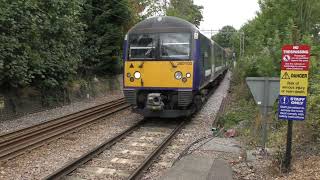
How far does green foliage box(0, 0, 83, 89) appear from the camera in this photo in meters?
13.9

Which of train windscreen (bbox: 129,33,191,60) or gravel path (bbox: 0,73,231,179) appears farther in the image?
train windscreen (bbox: 129,33,191,60)

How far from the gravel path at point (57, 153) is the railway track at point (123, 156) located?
36 centimetres

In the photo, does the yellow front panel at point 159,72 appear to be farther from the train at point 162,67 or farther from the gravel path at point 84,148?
the gravel path at point 84,148

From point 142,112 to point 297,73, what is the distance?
687cm

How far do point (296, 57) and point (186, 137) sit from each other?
16.8ft

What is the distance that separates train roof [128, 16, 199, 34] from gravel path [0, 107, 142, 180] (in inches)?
115

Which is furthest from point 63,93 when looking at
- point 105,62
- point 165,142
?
point 165,142

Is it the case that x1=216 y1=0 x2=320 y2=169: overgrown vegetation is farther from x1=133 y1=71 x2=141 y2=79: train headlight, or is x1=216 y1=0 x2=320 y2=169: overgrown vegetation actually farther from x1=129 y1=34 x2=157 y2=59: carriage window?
x1=129 y1=34 x2=157 y2=59: carriage window

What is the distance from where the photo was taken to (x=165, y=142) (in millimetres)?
10773

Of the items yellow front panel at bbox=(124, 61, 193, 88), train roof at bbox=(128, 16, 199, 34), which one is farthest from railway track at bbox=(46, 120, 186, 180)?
train roof at bbox=(128, 16, 199, 34)

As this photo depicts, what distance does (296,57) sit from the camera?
7.37m

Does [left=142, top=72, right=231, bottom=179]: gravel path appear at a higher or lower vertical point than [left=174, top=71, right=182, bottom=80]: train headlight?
lower

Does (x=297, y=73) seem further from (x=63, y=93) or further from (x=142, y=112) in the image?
(x=63, y=93)

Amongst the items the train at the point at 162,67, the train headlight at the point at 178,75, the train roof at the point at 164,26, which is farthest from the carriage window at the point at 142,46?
the train headlight at the point at 178,75
